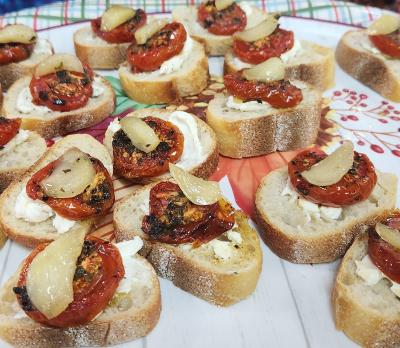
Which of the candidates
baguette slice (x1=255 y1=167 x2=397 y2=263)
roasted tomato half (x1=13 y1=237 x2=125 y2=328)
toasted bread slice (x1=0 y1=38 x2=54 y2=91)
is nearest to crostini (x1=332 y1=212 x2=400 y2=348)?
baguette slice (x1=255 y1=167 x2=397 y2=263)

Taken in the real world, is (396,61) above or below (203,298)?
above

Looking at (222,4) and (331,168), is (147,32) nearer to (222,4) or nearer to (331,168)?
(222,4)

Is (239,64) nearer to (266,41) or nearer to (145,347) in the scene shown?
(266,41)

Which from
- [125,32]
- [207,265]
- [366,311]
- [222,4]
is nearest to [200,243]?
[207,265]

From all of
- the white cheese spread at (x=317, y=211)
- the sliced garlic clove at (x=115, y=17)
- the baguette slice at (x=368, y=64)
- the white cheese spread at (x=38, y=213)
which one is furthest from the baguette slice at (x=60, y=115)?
the baguette slice at (x=368, y=64)

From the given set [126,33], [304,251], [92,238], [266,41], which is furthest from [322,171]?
[126,33]

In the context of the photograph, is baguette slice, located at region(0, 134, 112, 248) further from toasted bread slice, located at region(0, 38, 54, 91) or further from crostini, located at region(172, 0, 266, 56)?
crostini, located at region(172, 0, 266, 56)
